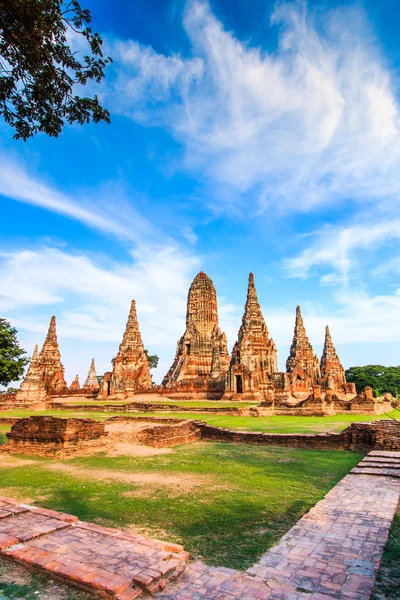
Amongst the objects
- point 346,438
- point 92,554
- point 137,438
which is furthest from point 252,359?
point 92,554

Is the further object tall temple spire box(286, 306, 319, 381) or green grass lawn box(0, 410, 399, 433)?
tall temple spire box(286, 306, 319, 381)

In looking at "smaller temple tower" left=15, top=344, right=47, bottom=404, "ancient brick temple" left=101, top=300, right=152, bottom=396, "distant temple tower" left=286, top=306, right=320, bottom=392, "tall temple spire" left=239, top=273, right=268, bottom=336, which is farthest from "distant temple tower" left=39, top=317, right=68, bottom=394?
"distant temple tower" left=286, top=306, right=320, bottom=392

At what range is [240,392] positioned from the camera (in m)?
34.6

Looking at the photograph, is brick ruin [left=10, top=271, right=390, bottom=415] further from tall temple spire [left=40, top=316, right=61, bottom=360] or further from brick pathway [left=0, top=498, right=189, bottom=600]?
brick pathway [left=0, top=498, right=189, bottom=600]

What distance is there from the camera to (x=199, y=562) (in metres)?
3.64

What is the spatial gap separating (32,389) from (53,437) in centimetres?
2862

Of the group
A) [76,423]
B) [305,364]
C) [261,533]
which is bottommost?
[261,533]

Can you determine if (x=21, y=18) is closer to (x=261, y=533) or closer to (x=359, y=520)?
(x=261, y=533)

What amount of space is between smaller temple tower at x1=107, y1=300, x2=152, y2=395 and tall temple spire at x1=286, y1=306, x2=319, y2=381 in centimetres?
2220

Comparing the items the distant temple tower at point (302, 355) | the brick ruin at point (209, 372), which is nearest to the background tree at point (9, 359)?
the brick ruin at point (209, 372)

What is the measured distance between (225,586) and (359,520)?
7.80ft

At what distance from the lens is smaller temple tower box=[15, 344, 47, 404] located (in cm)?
3550

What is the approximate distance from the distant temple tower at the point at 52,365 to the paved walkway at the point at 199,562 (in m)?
38.9

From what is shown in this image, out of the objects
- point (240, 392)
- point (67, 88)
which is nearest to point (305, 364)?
point (240, 392)
